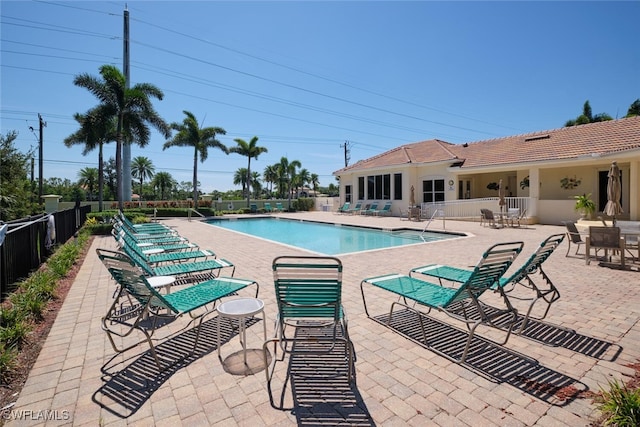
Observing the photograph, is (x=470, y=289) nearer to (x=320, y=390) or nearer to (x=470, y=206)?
(x=320, y=390)

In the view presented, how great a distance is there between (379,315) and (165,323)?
2.68 meters

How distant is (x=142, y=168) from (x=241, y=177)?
60.3 ft

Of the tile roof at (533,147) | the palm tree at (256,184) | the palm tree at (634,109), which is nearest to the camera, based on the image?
the tile roof at (533,147)

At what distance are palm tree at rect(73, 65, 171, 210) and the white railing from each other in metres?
16.9

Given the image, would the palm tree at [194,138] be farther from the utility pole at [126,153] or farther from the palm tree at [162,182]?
the palm tree at [162,182]

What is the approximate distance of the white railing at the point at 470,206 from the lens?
15.6 meters

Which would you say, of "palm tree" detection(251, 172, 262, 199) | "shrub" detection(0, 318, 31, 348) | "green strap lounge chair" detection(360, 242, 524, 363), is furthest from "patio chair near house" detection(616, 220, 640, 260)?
"palm tree" detection(251, 172, 262, 199)

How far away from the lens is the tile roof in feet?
46.0

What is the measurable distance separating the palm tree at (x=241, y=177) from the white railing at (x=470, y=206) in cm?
5198

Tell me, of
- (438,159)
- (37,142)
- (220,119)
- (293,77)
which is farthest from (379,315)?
(37,142)

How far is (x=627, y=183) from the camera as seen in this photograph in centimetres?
1421

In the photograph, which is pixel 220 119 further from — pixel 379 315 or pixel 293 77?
pixel 379 315

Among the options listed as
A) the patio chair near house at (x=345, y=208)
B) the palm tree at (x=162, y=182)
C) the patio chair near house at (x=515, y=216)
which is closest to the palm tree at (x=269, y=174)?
the palm tree at (x=162, y=182)

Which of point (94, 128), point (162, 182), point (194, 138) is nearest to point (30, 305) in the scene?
point (94, 128)
